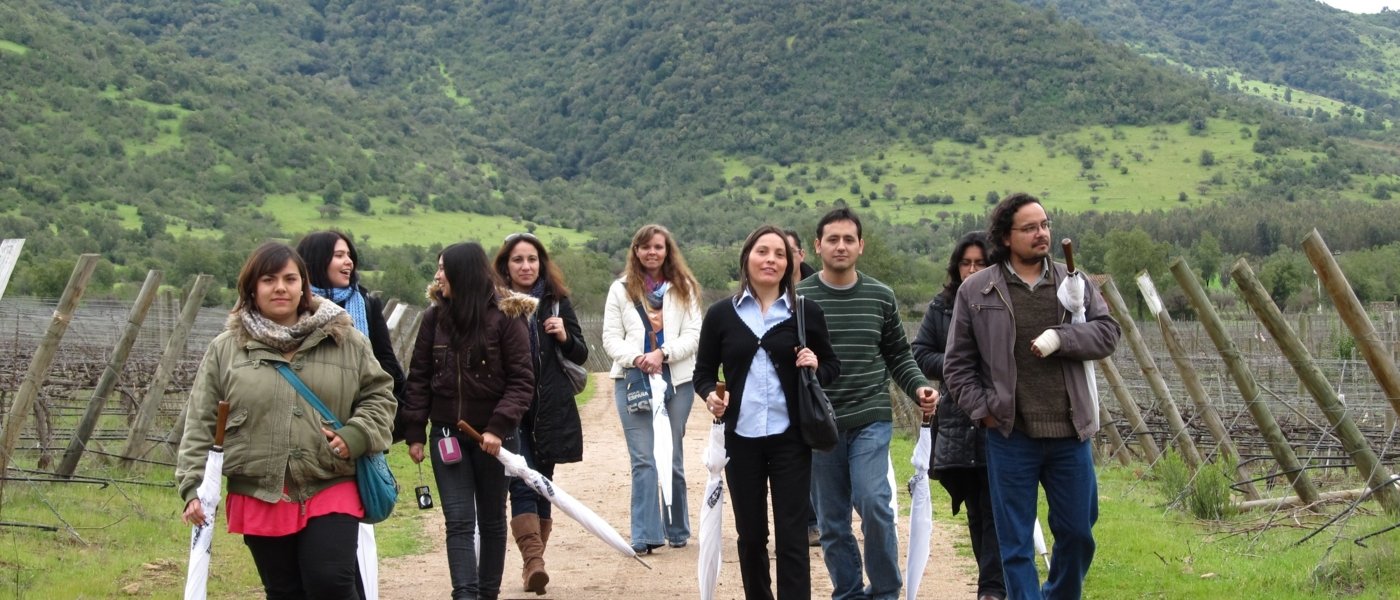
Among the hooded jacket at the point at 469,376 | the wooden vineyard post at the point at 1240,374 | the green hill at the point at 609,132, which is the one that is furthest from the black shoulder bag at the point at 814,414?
the green hill at the point at 609,132

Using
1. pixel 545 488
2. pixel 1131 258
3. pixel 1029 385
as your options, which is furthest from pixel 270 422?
pixel 1131 258

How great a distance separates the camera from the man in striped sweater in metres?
6.73

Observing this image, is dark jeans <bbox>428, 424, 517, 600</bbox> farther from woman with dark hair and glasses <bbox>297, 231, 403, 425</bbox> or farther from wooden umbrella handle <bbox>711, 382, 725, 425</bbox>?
wooden umbrella handle <bbox>711, 382, 725, 425</bbox>

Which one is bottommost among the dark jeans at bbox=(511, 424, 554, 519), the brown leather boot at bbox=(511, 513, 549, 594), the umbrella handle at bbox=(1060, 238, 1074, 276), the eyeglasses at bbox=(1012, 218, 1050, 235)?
the brown leather boot at bbox=(511, 513, 549, 594)

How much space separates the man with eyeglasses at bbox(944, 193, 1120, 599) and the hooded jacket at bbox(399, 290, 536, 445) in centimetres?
198

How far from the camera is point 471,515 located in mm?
6938

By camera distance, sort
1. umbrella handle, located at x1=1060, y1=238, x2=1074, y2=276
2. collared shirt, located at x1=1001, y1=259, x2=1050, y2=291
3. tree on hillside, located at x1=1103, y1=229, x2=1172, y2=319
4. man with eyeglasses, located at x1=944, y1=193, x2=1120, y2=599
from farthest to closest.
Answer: tree on hillside, located at x1=1103, y1=229, x2=1172, y2=319
collared shirt, located at x1=1001, y1=259, x2=1050, y2=291
man with eyeglasses, located at x1=944, y1=193, x2=1120, y2=599
umbrella handle, located at x1=1060, y1=238, x2=1074, y2=276

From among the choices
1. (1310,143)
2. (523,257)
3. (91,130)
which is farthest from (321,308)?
(1310,143)

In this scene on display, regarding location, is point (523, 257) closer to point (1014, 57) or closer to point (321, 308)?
point (321, 308)

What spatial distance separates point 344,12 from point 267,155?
76351mm

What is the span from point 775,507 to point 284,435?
210 cm

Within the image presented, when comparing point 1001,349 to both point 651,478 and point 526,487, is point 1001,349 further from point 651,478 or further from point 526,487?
point 651,478

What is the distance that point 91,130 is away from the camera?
82250 millimetres

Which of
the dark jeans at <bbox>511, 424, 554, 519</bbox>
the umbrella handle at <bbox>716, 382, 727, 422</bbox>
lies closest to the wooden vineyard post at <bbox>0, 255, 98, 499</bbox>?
the dark jeans at <bbox>511, 424, 554, 519</bbox>
